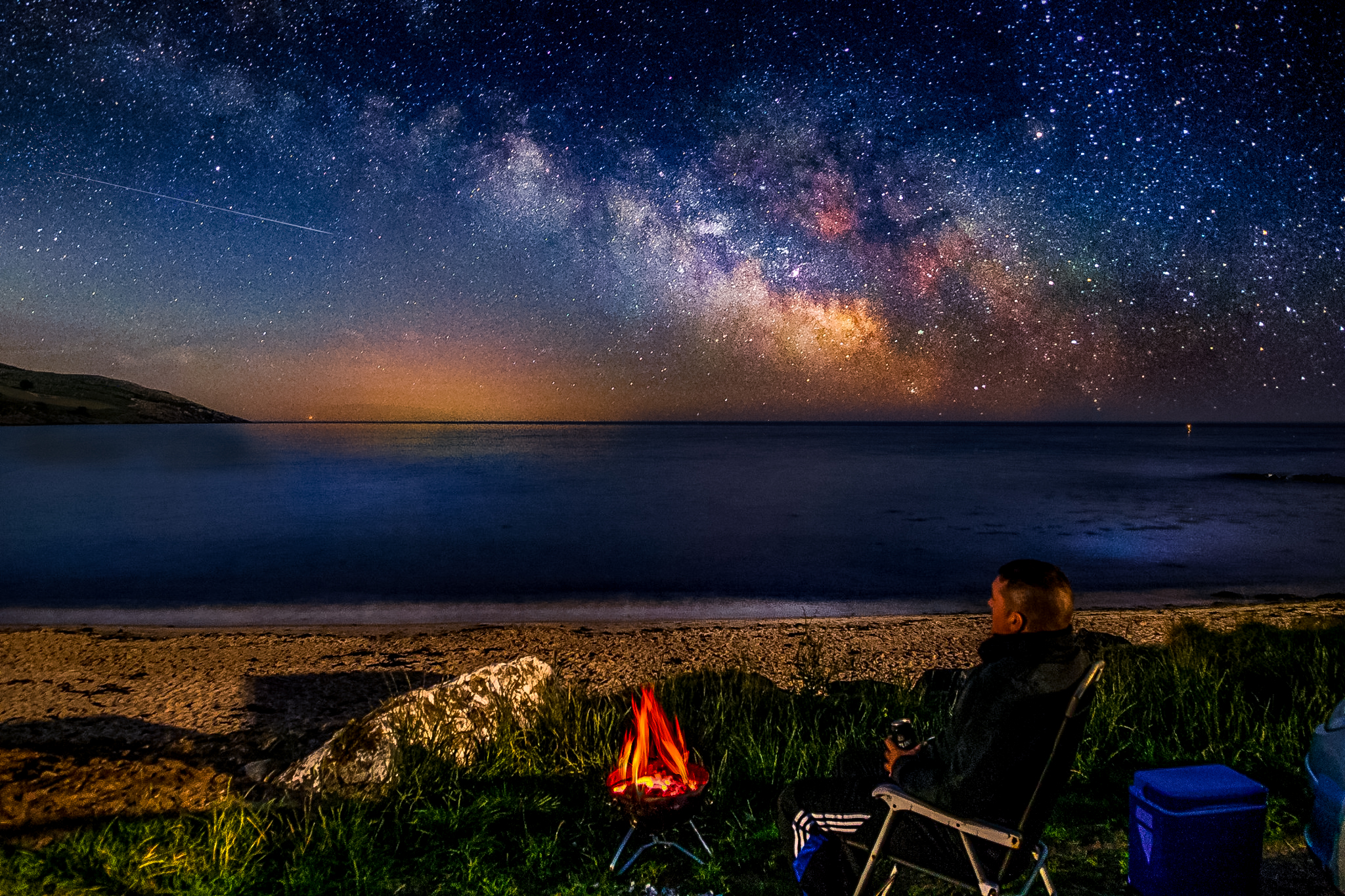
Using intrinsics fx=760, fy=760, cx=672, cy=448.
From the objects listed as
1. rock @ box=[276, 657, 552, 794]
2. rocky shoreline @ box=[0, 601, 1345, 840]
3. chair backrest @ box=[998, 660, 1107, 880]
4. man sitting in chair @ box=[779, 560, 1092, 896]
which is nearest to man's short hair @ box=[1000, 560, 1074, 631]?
man sitting in chair @ box=[779, 560, 1092, 896]

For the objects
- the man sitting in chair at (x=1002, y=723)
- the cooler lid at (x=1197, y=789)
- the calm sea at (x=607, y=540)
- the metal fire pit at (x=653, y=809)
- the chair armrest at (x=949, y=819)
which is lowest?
the calm sea at (x=607, y=540)

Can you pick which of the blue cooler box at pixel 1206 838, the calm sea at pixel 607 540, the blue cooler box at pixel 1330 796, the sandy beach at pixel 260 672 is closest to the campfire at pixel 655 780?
the blue cooler box at pixel 1206 838

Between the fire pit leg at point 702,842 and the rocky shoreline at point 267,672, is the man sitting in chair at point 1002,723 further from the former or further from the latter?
the rocky shoreline at point 267,672

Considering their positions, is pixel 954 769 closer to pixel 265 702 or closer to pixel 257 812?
pixel 257 812

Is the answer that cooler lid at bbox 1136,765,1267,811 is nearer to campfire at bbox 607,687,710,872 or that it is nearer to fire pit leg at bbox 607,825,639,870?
campfire at bbox 607,687,710,872

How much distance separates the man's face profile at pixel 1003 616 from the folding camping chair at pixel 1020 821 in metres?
0.23

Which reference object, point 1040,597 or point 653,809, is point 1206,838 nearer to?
point 1040,597

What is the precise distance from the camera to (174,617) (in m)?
14.6

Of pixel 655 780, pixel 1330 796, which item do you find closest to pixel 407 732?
pixel 655 780

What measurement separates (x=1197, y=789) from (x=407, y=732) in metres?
4.01

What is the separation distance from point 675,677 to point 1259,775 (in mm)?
4139

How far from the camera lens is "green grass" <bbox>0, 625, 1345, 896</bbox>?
3.47 meters

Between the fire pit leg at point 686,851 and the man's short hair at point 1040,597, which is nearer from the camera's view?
the man's short hair at point 1040,597

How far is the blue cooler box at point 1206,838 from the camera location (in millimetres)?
3141
